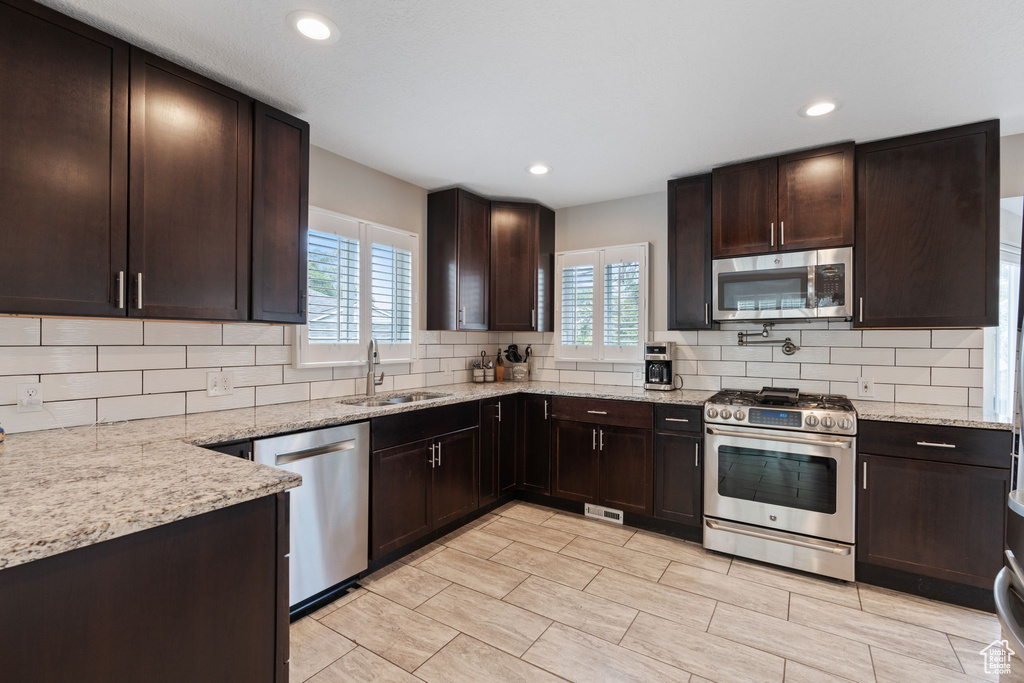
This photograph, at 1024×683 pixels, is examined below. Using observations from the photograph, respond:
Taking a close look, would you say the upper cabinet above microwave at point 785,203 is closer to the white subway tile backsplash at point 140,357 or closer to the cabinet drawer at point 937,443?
the cabinet drawer at point 937,443

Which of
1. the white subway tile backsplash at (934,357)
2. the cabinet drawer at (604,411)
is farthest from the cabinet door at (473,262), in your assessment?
the white subway tile backsplash at (934,357)

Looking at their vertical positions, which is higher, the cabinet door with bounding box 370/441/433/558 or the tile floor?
the cabinet door with bounding box 370/441/433/558

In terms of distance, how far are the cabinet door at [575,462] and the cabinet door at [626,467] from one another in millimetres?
62

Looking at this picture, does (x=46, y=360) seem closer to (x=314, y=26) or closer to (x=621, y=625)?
(x=314, y=26)

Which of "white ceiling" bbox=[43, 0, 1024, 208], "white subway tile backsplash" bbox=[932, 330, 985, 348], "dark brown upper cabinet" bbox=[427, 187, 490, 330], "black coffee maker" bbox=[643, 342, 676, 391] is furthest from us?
"dark brown upper cabinet" bbox=[427, 187, 490, 330]

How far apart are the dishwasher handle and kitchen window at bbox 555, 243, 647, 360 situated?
7.37 ft

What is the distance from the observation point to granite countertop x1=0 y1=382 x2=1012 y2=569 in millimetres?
976

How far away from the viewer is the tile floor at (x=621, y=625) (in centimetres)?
190

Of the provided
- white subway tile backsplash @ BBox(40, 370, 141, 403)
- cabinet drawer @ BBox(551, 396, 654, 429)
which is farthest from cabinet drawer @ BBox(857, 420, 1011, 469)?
white subway tile backsplash @ BBox(40, 370, 141, 403)

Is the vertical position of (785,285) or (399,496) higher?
(785,285)

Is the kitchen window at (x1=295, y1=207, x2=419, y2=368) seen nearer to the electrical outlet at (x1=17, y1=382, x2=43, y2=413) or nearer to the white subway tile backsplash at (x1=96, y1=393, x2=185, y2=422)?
the white subway tile backsplash at (x1=96, y1=393, x2=185, y2=422)

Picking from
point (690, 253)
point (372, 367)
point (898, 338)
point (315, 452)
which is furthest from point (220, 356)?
point (898, 338)

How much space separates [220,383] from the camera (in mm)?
2465

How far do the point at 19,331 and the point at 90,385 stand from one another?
→ 0.31 metres
